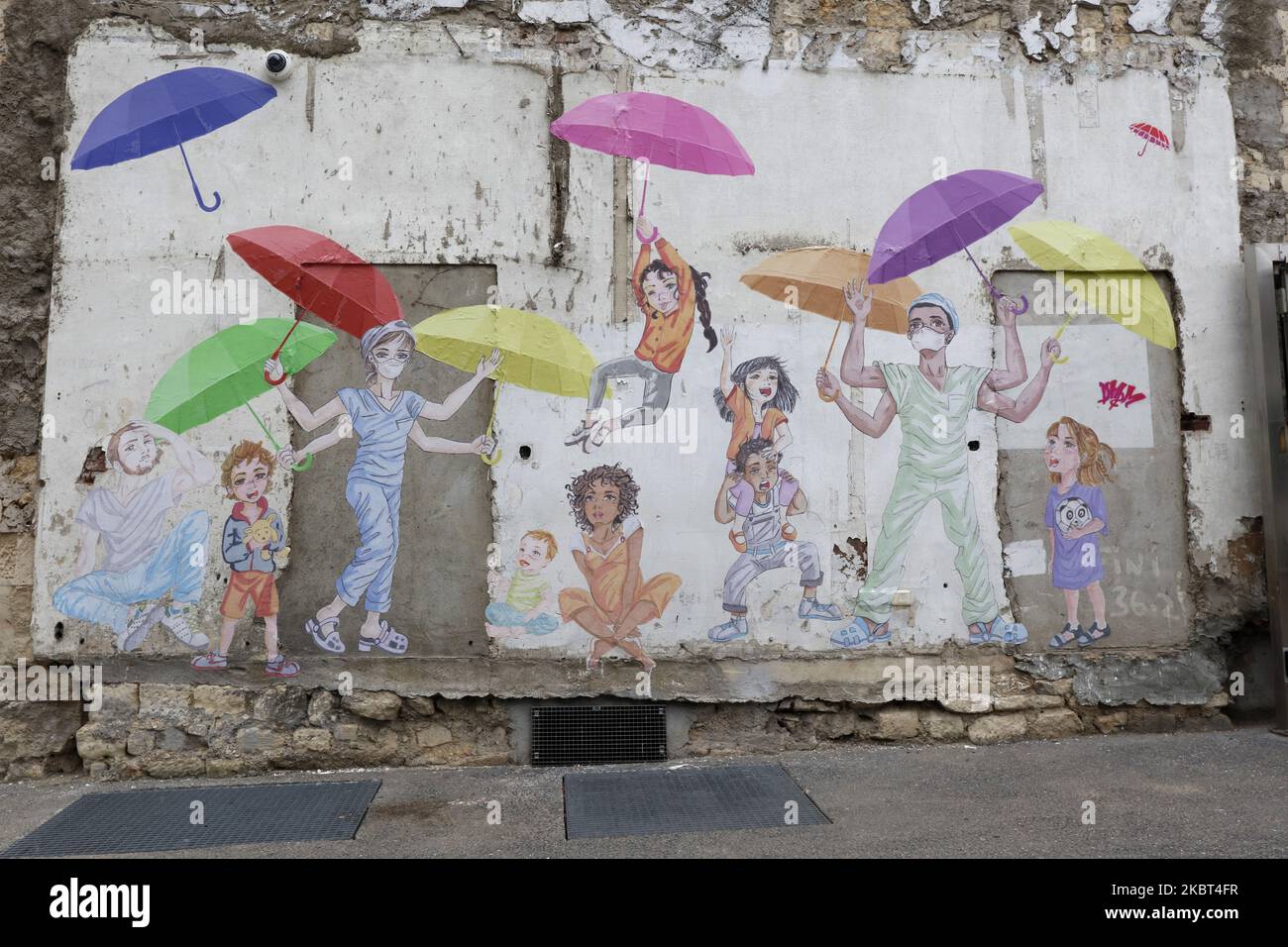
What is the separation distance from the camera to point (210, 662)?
599 cm

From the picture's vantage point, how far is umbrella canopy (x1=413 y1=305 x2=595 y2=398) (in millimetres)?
6215

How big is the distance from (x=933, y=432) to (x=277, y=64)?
4.63 m

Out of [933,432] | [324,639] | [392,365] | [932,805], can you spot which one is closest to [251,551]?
[324,639]

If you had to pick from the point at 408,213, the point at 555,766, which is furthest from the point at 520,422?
the point at 555,766

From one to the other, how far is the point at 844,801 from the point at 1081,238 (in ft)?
12.8

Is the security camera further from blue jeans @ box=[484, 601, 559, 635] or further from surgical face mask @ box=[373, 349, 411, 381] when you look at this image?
blue jeans @ box=[484, 601, 559, 635]

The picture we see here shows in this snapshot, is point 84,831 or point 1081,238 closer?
point 84,831

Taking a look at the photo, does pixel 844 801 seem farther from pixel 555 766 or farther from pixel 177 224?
pixel 177 224

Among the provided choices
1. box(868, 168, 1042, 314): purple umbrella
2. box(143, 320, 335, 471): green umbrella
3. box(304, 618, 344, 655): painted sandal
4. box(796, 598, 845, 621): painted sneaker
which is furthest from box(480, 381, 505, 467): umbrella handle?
box(868, 168, 1042, 314): purple umbrella

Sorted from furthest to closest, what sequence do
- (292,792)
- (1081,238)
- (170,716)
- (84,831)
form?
1. (1081,238)
2. (170,716)
3. (292,792)
4. (84,831)

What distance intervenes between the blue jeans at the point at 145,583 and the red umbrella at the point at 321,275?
1.23 m

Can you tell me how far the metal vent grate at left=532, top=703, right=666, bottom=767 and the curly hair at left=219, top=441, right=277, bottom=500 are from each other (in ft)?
7.21

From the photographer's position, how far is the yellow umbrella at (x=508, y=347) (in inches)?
245

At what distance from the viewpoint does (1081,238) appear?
21.3ft
